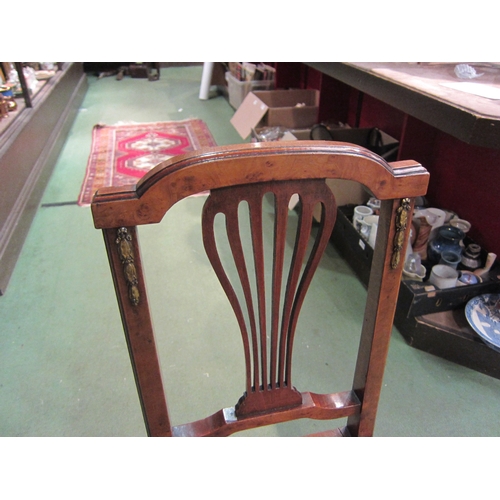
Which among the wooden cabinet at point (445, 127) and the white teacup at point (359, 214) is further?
the white teacup at point (359, 214)

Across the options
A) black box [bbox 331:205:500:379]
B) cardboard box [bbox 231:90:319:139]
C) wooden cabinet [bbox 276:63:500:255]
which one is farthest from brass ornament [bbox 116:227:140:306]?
cardboard box [bbox 231:90:319:139]

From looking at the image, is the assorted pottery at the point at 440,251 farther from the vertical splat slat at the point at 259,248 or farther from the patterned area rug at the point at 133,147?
the patterned area rug at the point at 133,147

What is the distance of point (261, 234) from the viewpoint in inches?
20.5

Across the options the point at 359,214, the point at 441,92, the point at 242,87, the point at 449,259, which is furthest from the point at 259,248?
the point at 242,87

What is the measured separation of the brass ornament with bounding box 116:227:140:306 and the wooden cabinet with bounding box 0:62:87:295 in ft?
5.25

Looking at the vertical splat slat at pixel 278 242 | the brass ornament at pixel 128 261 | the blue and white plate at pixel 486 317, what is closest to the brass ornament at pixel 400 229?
the vertical splat slat at pixel 278 242

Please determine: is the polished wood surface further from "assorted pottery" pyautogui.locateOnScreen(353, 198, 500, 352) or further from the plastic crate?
the plastic crate

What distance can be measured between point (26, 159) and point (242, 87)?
207cm

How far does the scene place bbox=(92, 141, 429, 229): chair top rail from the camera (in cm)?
43

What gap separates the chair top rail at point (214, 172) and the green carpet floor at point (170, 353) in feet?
3.28

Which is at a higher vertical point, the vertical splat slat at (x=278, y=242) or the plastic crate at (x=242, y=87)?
the vertical splat slat at (x=278, y=242)

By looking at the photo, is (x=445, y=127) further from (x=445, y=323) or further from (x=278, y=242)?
(x=278, y=242)

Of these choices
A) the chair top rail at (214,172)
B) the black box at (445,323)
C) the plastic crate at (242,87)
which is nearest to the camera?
the chair top rail at (214,172)

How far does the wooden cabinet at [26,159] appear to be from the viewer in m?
2.00
